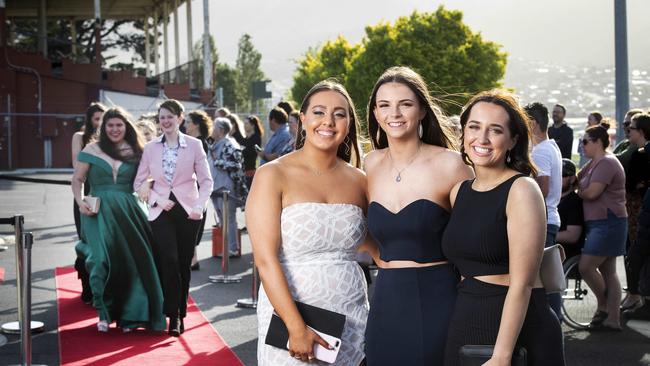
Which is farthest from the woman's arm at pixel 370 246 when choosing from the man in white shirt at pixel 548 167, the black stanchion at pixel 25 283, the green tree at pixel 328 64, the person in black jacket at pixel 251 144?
the green tree at pixel 328 64

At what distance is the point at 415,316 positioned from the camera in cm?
396

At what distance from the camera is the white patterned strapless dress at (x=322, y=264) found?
4008 mm

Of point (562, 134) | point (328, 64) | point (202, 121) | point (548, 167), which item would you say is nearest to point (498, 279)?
point (548, 167)

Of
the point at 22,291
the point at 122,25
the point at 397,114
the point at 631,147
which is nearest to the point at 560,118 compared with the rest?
the point at 631,147

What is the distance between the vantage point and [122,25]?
6850 centimetres

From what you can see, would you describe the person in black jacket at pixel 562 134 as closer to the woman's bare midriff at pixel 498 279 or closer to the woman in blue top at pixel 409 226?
the woman in blue top at pixel 409 226

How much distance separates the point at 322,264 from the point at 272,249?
0.23 m

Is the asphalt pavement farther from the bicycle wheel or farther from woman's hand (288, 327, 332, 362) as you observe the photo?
woman's hand (288, 327, 332, 362)

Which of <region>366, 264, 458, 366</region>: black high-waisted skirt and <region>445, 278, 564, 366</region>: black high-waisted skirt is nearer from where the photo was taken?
<region>445, 278, 564, 366</region>: black high-waisted skirt

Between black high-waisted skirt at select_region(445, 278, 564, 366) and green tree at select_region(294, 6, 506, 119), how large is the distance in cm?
5137

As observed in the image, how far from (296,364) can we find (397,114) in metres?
1.14

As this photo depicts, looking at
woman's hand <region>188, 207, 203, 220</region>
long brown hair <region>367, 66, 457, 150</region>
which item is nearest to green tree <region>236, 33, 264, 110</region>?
woman's hand <region>188, 207, 203, 220</region>

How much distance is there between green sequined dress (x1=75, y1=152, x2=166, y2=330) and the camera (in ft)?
28.1

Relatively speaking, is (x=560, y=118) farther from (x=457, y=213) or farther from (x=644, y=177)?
(x=457, y=213)
